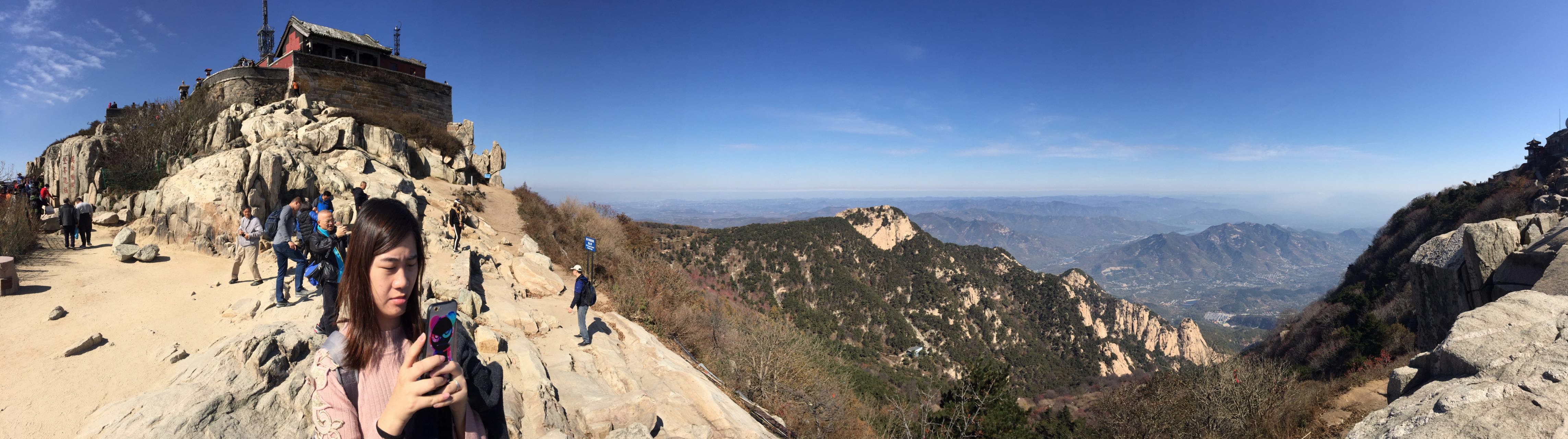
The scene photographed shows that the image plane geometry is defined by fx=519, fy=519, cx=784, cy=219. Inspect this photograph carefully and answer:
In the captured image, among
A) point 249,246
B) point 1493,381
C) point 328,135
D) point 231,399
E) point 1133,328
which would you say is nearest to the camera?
point 231,399

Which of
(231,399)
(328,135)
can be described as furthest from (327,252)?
(328,135)

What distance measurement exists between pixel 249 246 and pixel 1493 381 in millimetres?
15954

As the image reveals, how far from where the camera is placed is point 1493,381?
4.96 meters

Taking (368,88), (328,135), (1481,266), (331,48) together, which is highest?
(331,48)

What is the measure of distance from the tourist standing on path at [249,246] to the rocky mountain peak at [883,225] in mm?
59863

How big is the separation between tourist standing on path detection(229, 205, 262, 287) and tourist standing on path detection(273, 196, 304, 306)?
1.36 metres

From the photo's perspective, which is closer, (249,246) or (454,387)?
(454,387)

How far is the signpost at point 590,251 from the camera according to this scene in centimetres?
1184

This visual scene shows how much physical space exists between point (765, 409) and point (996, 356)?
4299 cm

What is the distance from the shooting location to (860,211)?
7019 cm

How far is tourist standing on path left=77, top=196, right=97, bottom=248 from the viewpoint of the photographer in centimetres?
975

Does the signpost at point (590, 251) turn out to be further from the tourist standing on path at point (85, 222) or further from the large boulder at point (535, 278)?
the tourist standing on path at point (85, 222)

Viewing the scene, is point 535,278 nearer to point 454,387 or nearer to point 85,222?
point 85,222

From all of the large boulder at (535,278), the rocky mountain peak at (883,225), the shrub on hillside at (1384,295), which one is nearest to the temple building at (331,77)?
the large boulder at (535,278)
